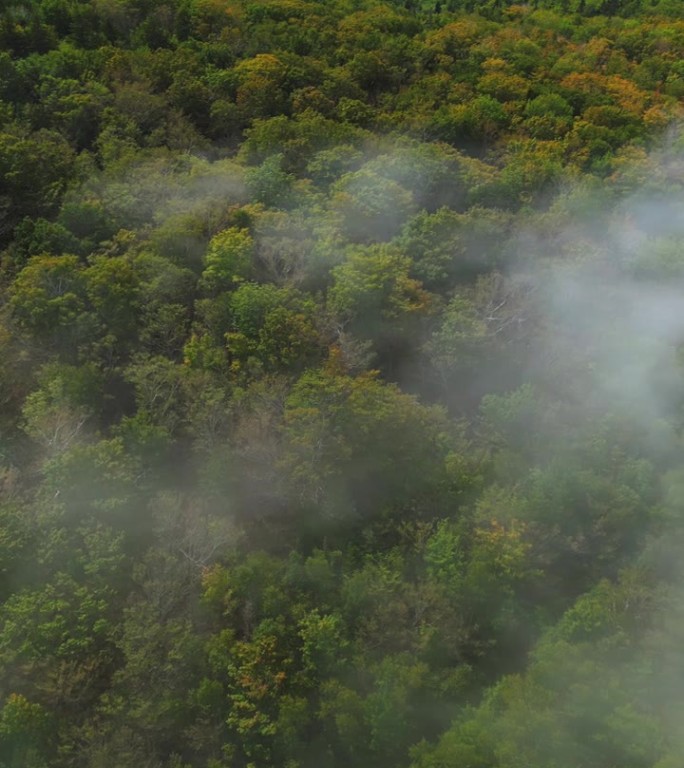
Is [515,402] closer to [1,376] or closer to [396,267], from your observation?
[396,267]

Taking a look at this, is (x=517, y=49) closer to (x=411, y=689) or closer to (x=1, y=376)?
(x=1, y=376)

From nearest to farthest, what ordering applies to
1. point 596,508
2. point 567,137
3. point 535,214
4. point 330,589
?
point 330,589 → point 596,508 → point 535,214 → point 567,137

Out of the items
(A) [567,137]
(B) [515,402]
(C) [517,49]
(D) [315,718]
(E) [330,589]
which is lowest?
(D) [315,718]

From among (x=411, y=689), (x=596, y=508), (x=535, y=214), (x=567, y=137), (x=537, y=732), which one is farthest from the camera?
(x=567, y=137)

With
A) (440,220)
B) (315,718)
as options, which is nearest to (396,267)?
(440,220)

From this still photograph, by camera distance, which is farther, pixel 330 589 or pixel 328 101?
pixel 328 101

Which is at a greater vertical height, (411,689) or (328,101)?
(328,101)
